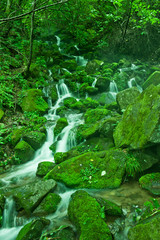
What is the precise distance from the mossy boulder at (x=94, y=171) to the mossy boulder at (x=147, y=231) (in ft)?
5.57

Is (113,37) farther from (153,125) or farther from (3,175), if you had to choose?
(3,175)

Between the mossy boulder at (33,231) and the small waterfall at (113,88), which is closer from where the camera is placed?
the mossy boulder at (33,231)

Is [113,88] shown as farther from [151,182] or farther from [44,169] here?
[151,182]

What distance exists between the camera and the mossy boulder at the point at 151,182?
Result: 369cm

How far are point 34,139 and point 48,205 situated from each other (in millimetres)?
3383

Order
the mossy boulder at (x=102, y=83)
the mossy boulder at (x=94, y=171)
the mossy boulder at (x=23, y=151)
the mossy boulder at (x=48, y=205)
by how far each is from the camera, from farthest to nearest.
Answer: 1. the mossy boulder at (x=102, y=83)
2. the mossy boulder at (x=23, y=151)
3. the mossy boulder at (x=94, y=171)
4. the mossy boulder at (x=48, y=205)

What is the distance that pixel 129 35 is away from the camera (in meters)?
14.8

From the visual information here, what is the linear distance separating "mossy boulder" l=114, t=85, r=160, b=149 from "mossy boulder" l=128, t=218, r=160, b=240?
2034 millimetres

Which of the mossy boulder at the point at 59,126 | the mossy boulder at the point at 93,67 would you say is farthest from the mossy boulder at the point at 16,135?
the mossy boulder at the point at 93,67

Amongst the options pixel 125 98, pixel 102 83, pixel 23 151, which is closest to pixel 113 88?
pixel 102 83

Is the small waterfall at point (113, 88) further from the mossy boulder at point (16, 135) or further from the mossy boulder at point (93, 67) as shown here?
the mossy boulder at point (16, 135)

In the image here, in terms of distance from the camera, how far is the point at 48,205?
11.9 feet

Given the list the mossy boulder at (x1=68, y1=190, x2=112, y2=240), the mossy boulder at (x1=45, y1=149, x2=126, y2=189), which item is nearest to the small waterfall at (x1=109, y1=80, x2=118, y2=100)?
the mossy boulder at (x1=45, y1=149, x2=126, y2=189)

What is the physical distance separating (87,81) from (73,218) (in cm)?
1000
